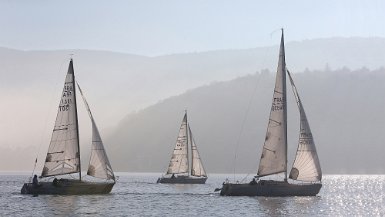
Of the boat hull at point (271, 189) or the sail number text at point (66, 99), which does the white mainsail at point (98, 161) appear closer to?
the sail number text at point (66, 99)

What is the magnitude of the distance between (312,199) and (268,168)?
8.11 m

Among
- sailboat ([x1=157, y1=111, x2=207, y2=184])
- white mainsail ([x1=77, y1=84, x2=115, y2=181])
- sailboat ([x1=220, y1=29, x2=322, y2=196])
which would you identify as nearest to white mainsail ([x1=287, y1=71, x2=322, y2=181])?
sailboat ([x1=220, y1=29, x2=322, y2=196])

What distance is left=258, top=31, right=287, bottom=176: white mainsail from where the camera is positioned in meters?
79.2

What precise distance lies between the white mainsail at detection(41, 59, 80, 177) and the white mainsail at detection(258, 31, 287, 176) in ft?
69.5

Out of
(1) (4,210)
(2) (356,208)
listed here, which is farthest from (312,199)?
(1) (4,210)

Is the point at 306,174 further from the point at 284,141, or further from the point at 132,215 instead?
the point at 132,215

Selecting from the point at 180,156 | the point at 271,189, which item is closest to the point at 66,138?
the point at 271,189

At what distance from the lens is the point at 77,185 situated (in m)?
76.8

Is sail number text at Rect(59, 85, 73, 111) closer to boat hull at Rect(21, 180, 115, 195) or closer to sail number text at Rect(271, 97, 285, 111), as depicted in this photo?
boat hull at Rect(21, 180, 115, 195)

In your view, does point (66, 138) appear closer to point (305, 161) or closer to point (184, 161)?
point (305, 161)

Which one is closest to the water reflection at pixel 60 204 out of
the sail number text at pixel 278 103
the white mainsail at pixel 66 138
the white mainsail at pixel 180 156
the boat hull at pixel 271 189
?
the white mainsail at pixel 66 138

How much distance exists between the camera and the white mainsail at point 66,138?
78625mm

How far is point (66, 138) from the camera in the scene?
78875 millimetres

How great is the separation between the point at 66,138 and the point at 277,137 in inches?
933
